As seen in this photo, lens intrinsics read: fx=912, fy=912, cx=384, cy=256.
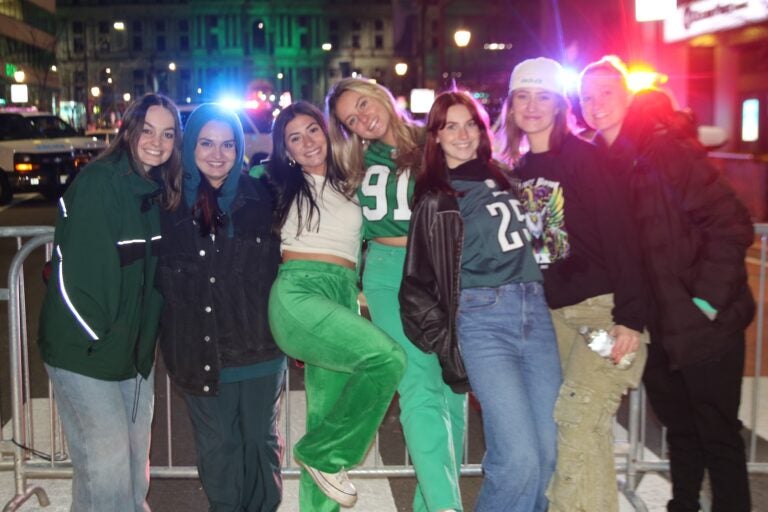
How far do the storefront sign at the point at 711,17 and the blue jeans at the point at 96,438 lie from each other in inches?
553

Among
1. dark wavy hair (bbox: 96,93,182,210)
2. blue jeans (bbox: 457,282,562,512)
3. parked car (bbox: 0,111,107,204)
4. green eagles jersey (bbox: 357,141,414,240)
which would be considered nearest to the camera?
blue jeans (bbox: 457,282,562,512)

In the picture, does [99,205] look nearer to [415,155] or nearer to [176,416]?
[415,155]

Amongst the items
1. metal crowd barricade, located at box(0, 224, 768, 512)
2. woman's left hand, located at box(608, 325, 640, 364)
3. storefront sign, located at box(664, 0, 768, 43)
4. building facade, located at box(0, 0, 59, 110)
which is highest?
building facade, located at box(0, 0, 59, 110)

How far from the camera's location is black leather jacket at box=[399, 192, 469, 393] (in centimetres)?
377

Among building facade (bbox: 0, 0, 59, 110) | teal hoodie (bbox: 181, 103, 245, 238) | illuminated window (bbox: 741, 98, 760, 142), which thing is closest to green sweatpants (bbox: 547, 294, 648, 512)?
teal hoodie (bbox: 181, 103, 245, 238)

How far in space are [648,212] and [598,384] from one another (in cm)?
72

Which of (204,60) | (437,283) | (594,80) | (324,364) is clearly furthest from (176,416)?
(204,60)

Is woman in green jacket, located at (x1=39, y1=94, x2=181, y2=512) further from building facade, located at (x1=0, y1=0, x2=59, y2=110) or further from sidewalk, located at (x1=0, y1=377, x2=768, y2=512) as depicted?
building facade, located at (x1=0, y1=0, x2=59, y2=110)

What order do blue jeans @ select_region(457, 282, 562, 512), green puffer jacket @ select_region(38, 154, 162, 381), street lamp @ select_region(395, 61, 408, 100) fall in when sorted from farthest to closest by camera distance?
1. street lamp @ select_region(395, 61, 408, 100)
2. blue jeans @ select_region(457, 282, 562, 512)
3. green puffer jacket @ select_region(38, 154, 162, 381)

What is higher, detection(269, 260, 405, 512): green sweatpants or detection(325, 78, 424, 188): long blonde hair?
detection(325, 78, 424, 188): long blonde hair

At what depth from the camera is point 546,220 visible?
379 centimetres

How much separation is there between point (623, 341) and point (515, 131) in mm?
1073

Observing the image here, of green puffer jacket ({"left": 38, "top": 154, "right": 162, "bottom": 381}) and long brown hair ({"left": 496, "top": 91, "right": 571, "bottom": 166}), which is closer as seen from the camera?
green puffer jacket ({"left": 38, "top": 154, "right": 162, "bottom": 381})

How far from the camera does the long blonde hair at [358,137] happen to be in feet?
14.1
